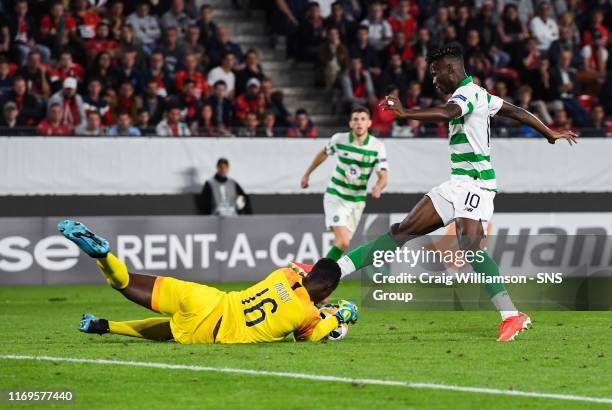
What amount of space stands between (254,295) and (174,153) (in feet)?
33.6

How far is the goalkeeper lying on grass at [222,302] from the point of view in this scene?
9609mm

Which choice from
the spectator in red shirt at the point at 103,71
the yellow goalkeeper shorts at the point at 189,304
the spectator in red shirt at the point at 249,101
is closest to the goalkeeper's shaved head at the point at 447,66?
the yellow goalkeeper shorts at the point at 189,304

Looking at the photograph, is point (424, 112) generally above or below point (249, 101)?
above

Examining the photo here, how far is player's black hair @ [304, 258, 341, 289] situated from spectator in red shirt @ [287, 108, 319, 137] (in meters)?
10.5

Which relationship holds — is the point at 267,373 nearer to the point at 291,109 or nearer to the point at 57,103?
the point at 57,103

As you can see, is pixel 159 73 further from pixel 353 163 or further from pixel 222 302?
pixel 222 302

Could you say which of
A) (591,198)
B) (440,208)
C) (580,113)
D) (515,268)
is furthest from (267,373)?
(580,113)

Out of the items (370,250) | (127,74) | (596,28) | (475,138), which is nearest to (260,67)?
(127,74)

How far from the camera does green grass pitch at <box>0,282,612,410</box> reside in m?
7.45

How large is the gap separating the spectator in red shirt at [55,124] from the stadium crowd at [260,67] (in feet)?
0.07

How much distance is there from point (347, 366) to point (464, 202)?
8.54 feet

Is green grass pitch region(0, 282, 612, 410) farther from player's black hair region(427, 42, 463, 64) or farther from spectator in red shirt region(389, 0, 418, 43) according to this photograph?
spectator in red shirt region(389, 0, 418, 43)

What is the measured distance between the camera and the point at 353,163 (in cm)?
1599

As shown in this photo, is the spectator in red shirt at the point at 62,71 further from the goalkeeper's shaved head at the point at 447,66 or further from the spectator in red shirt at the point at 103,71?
the goalkeeper's shaved head at the point at 447,66
